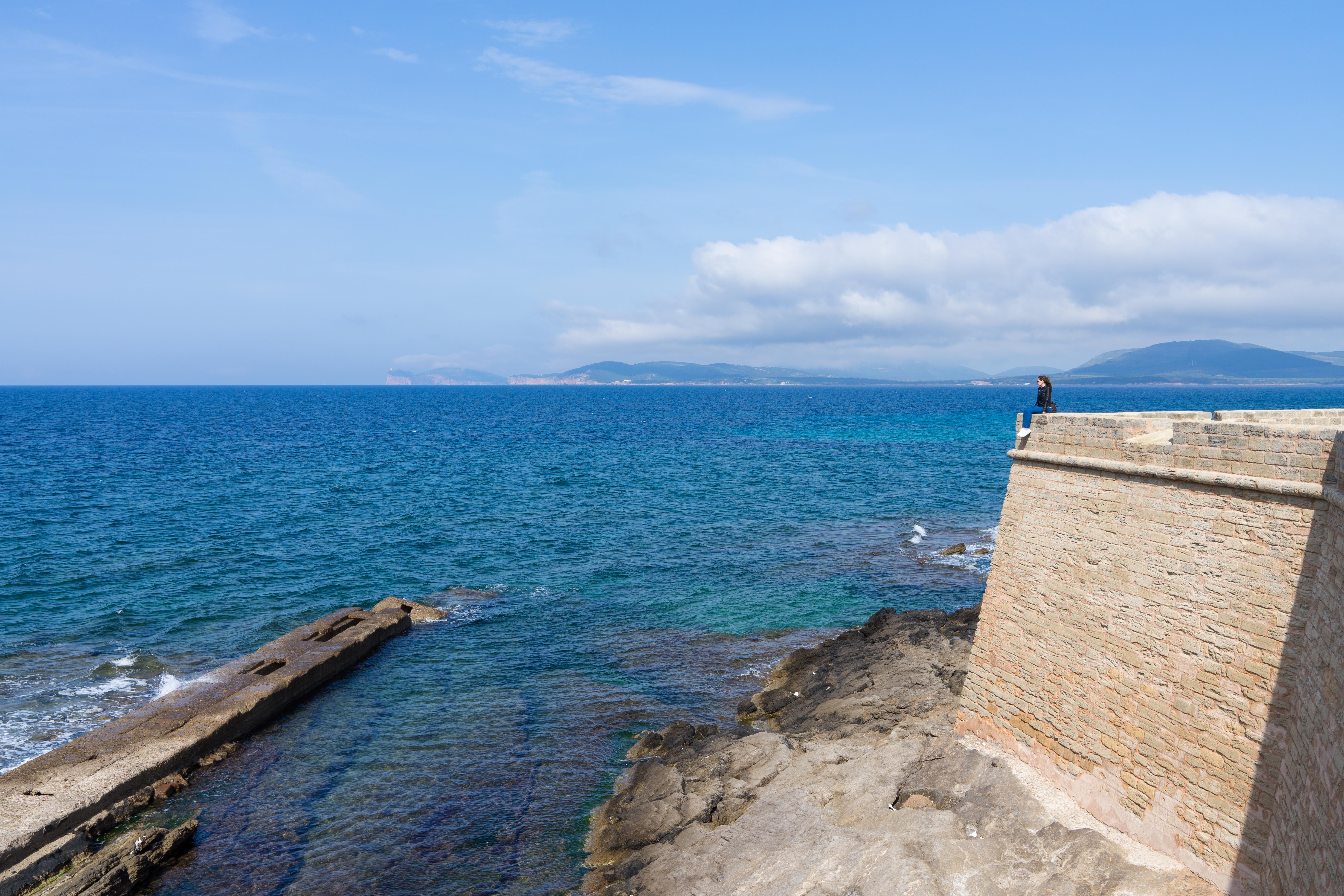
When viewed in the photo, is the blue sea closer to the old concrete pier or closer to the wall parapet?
the old concrete pier

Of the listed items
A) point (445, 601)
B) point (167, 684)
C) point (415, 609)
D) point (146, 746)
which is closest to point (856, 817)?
point (146, 746)

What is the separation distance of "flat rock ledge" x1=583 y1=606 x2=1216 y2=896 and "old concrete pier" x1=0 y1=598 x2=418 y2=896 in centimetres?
910

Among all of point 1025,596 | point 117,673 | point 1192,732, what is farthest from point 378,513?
point 1192,732

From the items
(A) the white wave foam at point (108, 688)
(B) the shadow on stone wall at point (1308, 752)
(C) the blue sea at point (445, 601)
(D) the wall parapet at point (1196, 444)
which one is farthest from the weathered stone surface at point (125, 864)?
(D) the wall parapet at point (1196, 444)

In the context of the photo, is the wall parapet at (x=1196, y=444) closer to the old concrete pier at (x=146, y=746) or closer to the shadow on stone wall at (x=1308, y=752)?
the shadow on stone wall at (x=1308, y=752)

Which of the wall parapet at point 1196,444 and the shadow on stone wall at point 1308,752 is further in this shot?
the wall parapet at point 1196,444

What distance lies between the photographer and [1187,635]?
1097 centimetres

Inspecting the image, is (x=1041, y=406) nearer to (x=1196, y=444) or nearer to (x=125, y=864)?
(x=1196, y=444)

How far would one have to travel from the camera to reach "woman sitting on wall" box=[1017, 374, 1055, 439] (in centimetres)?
1450

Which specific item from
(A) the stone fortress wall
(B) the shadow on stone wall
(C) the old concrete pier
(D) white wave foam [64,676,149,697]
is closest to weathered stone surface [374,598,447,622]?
(C) the old concrete pier

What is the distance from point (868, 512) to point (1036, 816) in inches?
1224

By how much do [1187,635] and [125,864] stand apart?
17318 mm

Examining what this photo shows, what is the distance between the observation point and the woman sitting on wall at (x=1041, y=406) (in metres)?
14.5

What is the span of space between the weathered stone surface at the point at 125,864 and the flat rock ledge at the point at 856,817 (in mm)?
7511
